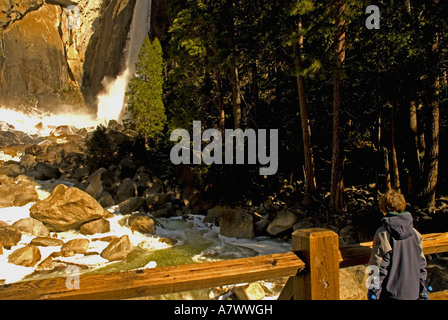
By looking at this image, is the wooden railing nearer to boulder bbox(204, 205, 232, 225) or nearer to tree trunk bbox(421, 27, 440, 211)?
tree trunk bbox(421, 27, 440, 211)

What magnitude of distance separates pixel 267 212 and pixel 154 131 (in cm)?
1204

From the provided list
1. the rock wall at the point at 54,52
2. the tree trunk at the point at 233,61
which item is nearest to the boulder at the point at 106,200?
the tree trunk at the point at 233,61

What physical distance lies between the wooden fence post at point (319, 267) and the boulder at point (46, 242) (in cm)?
996

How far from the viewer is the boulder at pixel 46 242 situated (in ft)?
34.1

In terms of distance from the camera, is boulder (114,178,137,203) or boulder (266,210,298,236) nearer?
boulder (266,210,298,236)

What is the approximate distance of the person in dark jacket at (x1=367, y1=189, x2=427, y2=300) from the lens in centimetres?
269

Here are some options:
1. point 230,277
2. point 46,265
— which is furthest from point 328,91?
point 230,277

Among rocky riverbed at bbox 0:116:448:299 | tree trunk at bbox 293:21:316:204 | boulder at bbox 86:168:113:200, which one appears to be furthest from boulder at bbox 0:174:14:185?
tree trunk at bbox 293:21:316:204

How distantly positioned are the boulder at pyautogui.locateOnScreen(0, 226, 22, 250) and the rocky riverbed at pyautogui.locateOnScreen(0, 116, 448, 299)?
0.08 ft

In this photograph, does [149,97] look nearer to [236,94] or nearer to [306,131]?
[236,94]

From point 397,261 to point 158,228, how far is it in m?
11.0

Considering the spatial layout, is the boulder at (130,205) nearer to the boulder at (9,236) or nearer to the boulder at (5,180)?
the boulder at (9,236)

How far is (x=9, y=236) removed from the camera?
10.2m
